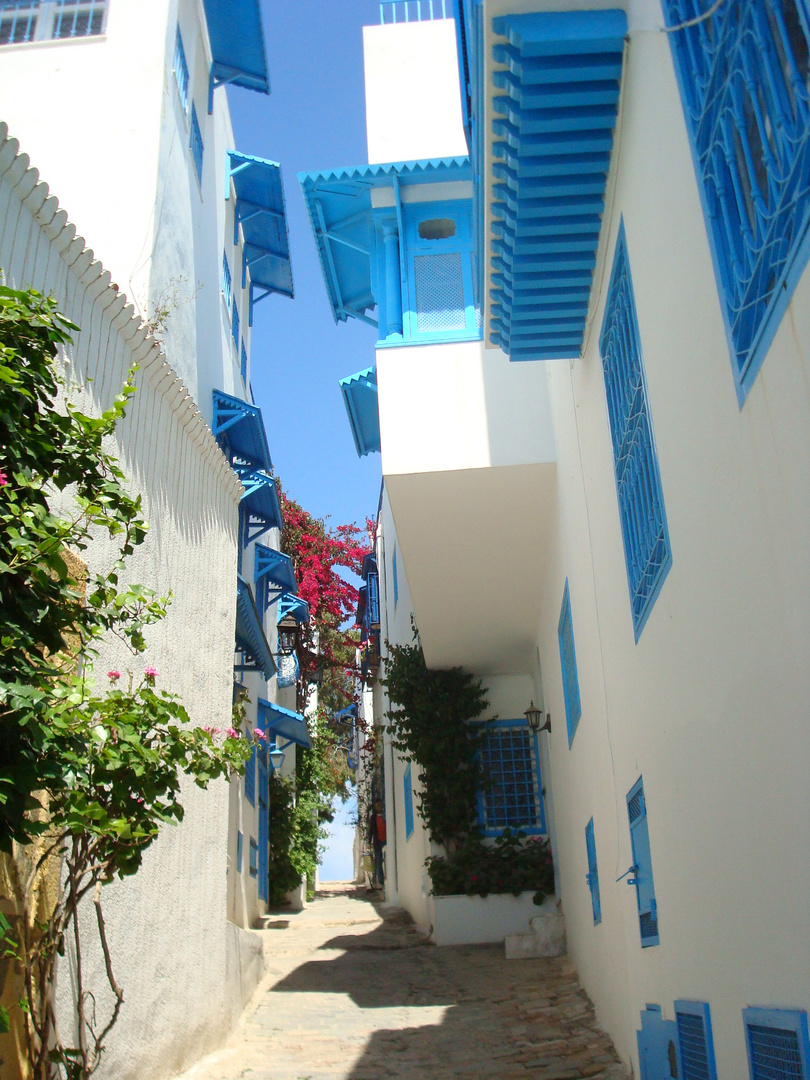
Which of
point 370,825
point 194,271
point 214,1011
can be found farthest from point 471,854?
point 370,825

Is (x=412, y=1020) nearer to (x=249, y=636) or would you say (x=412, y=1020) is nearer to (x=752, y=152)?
(x=249, y=636)

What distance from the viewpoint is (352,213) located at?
9.26 meters

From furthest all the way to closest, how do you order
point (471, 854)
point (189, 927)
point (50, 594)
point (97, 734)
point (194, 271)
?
1. point (471, 854)
2. point (194, 271)
3. point (189, 927)
4. point (97, 734)
5. point (50, 594)

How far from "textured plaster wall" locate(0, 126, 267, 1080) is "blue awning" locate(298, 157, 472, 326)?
2962 millimetres

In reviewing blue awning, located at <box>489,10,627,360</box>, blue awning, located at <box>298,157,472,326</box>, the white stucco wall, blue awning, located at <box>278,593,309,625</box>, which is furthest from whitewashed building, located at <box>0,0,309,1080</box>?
blue awning, located at <box>489,10,627,360</box>

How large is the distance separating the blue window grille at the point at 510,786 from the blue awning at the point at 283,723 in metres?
3.89

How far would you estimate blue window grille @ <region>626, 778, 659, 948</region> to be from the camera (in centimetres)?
494

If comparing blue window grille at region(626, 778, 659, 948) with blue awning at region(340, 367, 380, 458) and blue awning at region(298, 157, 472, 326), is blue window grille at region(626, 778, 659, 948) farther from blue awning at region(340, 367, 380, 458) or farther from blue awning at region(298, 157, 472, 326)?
blue awning at region(340, 367, 380, 458)

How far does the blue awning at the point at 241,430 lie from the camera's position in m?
11.1

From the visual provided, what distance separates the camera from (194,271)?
34.9 feet

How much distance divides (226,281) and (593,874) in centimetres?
918

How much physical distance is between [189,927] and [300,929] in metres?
7.15

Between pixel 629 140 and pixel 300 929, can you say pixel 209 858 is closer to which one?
pixel 629 140

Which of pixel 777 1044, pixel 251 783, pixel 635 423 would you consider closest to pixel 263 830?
pixel 251 783
